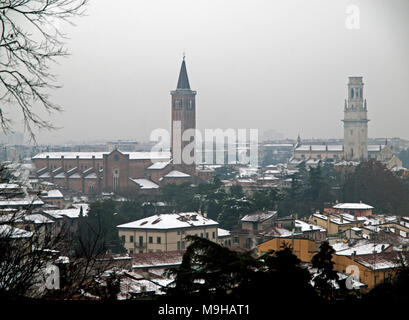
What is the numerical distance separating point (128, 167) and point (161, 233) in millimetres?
26771

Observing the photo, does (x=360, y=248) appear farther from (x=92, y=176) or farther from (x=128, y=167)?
(x=92, y=176)

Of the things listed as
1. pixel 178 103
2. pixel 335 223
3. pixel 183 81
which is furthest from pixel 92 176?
pixel 335 223

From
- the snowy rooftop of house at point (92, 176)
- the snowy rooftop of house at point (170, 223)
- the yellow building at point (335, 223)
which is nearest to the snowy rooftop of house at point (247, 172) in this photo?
the snowy rooftop of house at point (92, 176)

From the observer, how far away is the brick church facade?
5312 cm

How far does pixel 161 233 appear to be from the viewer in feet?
90.6

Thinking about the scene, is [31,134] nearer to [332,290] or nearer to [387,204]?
[332,290]

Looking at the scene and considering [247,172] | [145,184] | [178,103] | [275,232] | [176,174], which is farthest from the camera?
[247,172]

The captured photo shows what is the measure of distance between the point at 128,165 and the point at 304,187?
17188 mm

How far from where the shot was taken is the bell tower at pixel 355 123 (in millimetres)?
72769

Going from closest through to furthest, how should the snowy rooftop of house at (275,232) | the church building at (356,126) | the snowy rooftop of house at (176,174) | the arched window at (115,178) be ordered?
the snowy rooftop of house at (275,232)
the snowy rooftop of house at (176,174)
the arched window at (115,178)
the church building at (356,126)

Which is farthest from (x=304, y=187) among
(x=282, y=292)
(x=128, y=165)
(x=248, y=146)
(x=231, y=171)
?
(x=248, y=146)

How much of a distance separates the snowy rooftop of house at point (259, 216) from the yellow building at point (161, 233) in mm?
1875

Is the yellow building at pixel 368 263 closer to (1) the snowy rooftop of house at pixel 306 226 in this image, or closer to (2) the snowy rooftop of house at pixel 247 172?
(1) the snowy rooftop of house at pixel 306 226

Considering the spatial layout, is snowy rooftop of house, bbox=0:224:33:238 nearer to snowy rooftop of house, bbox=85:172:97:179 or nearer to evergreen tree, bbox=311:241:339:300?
evergreen tree, bbox=311:241:339:300
